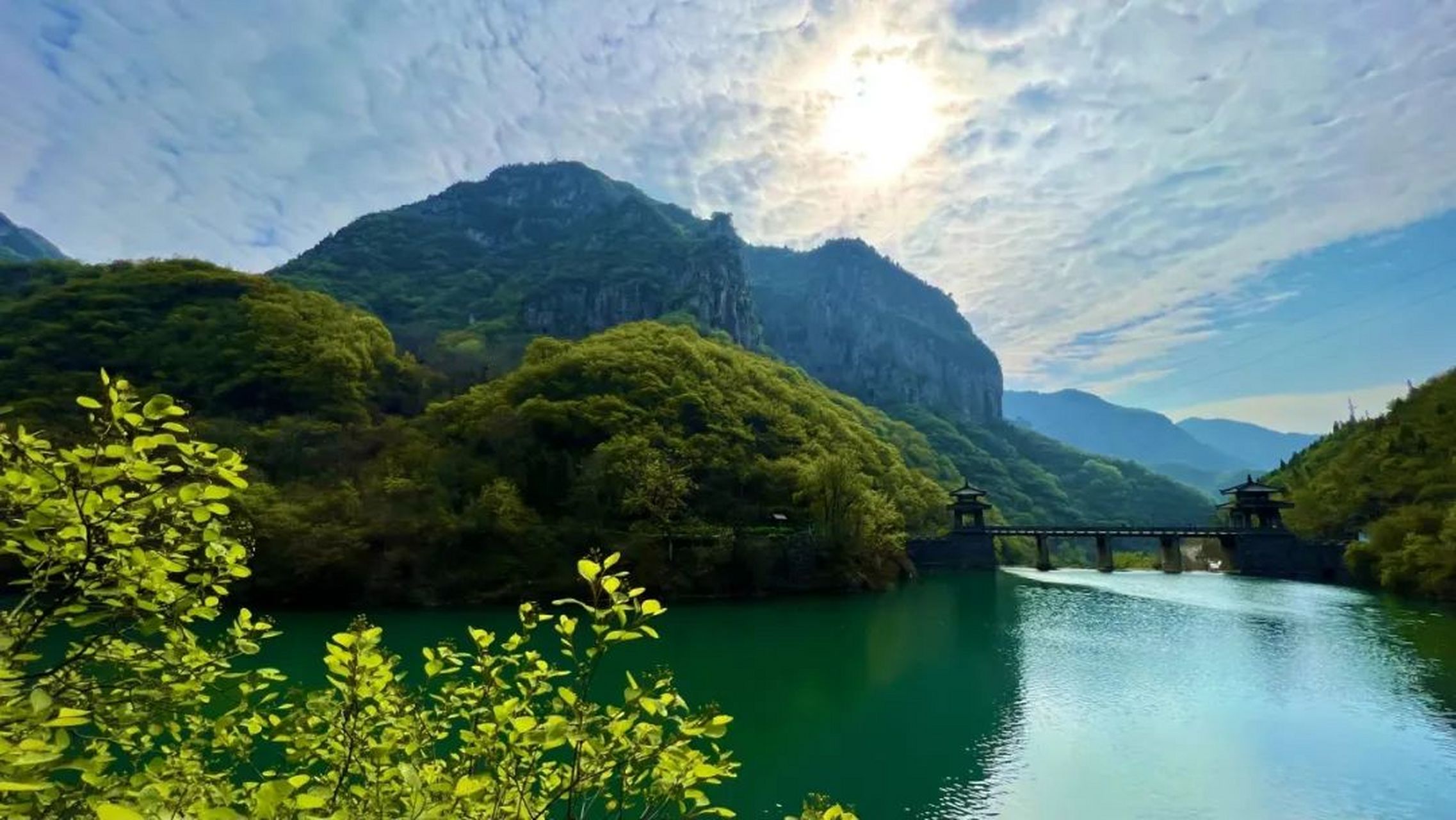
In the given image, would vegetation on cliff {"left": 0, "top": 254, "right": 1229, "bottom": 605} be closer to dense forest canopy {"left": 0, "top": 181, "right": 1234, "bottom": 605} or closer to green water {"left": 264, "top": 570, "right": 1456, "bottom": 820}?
dense forest canopy {"left": 0, "top": 181, "right": 1234, "bottom": 605}

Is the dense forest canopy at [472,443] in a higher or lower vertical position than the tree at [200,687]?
higher

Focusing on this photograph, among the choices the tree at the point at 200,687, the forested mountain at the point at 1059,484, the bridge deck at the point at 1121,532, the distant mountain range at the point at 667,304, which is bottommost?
the tree at the point at 200,687

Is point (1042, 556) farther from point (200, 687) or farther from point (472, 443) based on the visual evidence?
point (200, 687)

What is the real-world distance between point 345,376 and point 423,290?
56.8 meters

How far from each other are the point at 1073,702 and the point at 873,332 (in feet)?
459

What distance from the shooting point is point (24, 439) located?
Result: 8.43 ft

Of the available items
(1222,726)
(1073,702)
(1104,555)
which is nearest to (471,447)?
(1073,702)

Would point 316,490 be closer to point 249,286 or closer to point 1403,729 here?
point 249,286

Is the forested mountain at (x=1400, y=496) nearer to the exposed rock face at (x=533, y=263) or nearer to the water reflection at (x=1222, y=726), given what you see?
the water reflection at (x=1222, y=726)

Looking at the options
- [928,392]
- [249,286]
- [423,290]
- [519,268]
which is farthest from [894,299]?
[249,286]

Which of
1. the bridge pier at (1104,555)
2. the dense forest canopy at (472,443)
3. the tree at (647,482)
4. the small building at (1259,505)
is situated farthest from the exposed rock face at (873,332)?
the tree at (647,482)

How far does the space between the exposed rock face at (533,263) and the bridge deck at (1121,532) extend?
177 ft

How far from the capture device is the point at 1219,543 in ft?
168

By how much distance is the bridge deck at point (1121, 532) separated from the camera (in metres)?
45.5
